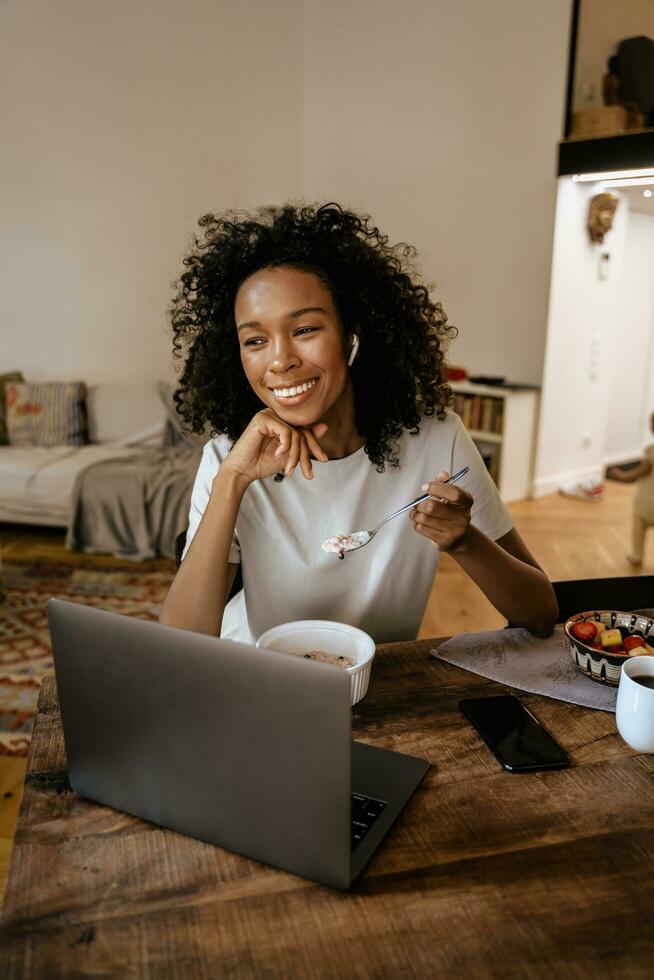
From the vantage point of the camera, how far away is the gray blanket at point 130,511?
11.9 ft

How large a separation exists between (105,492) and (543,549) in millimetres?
2188

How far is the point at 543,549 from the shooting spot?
3.80 metres

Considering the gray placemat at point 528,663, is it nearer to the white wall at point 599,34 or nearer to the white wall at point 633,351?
the white wall at point 599,34

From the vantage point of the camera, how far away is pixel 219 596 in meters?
1.16

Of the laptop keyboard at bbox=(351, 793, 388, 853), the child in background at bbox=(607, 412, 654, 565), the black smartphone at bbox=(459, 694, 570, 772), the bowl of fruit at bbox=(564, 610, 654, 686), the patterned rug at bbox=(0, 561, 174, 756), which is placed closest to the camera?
the laptop keyboard at bbox=(351, 793, 388, 853)

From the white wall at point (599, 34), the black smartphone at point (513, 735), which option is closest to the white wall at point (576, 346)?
the white wall at point (599, 34)

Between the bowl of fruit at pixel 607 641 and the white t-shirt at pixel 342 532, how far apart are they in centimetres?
26

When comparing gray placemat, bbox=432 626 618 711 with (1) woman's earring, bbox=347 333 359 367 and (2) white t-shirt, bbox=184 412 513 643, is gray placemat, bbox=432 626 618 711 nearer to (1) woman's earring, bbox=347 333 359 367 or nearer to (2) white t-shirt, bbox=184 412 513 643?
(2) white t-shirt, bbox=184 412 513 643

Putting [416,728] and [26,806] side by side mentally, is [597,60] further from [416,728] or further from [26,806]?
[26,806]

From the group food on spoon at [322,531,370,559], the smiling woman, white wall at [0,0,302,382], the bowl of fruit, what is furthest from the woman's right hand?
white wall at [0,0,302,382]

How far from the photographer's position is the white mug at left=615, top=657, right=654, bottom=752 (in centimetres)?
84

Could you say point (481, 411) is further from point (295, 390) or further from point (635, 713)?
point (635, 713)

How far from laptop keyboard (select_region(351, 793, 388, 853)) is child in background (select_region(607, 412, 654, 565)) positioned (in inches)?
117

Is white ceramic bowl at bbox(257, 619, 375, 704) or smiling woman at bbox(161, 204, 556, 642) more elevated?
smiling woman at bbox(161, 204, 556, 642)
